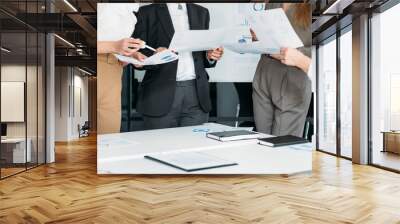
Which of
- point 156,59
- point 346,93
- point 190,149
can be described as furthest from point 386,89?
point 156,59

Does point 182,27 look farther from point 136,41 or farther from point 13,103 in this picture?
point 13,103

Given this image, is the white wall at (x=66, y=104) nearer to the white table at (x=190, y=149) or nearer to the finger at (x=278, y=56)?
the white table at (x=190, y=149)

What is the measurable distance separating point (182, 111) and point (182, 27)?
1182mm

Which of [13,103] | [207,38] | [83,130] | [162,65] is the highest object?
[207,38]

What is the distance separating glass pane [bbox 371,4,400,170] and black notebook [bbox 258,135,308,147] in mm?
1883

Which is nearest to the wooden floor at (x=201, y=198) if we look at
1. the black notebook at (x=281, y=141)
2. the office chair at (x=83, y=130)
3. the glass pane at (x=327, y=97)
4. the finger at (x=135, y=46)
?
the black notebook at (x=281, y=141)

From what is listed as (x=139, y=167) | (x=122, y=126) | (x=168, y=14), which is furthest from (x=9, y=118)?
(x=168, y=14)

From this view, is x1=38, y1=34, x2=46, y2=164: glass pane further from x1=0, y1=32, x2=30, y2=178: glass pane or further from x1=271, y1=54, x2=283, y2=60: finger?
x1=271, y1=54, x2=283, y2=60: finger

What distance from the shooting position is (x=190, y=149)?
4691 mm

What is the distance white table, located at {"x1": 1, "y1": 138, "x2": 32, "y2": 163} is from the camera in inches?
225

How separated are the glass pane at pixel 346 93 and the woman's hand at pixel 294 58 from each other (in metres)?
2.40

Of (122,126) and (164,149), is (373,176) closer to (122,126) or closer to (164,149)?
(164,149)

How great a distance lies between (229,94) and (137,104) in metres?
1.32

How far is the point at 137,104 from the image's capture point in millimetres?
5379
